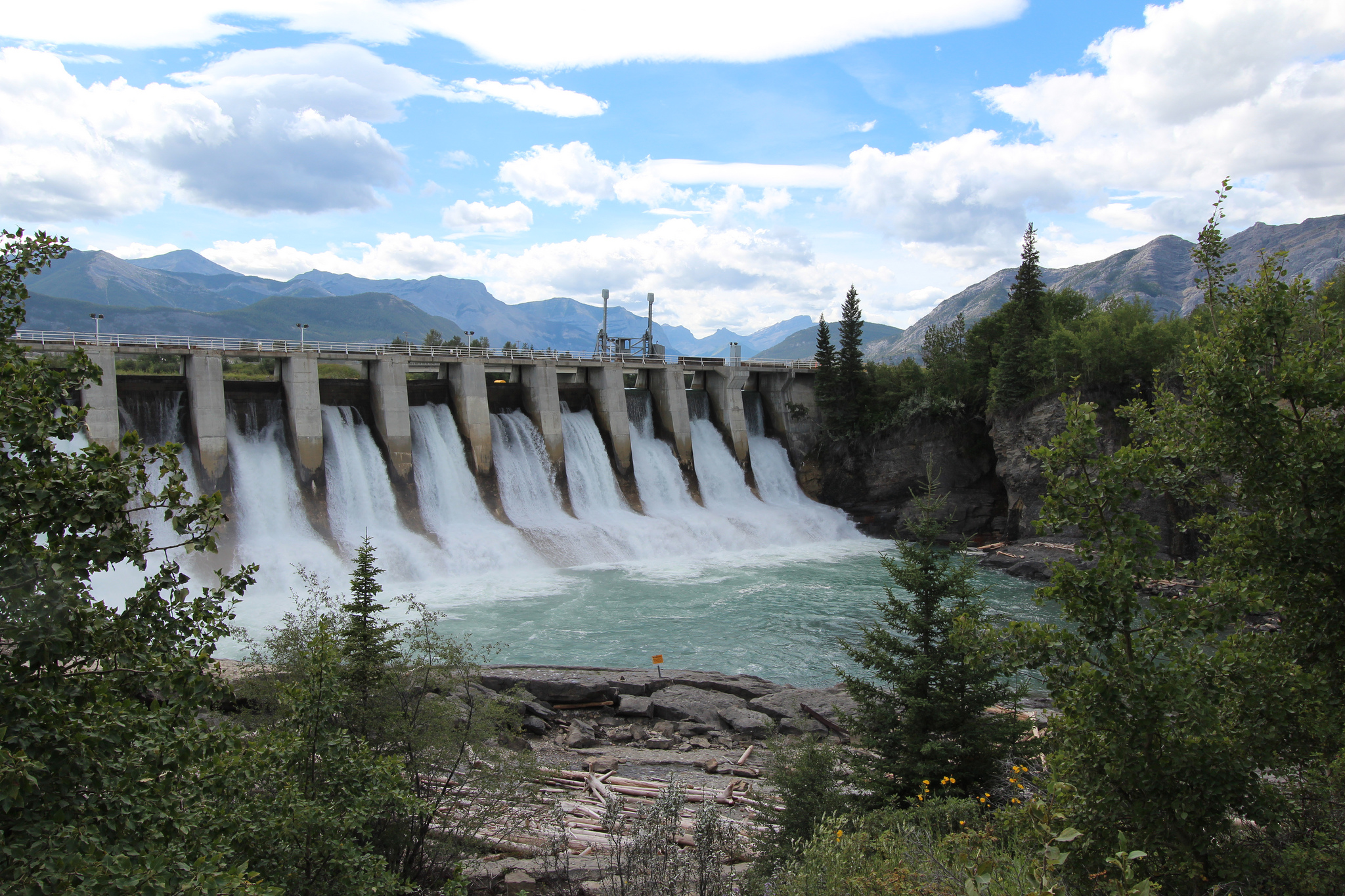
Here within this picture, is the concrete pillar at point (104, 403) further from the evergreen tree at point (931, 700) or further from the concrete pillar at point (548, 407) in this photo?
the evergreen tree at point (931, 700)

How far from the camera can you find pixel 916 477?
42.3 m

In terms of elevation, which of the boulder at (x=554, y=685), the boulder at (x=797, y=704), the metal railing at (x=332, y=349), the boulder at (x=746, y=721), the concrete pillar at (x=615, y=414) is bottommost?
Answer: the boulder at (x=746, y=721)

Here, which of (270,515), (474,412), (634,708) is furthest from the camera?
(474,412)

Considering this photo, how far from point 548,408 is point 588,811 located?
89.4 ft

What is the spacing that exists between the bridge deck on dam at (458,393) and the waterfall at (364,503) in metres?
0.60

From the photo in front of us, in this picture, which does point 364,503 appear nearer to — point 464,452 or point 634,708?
point 464,452

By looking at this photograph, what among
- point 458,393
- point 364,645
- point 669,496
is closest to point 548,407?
point 458,393

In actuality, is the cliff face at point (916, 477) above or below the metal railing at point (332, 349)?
below

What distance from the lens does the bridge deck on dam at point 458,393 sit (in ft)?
94.9

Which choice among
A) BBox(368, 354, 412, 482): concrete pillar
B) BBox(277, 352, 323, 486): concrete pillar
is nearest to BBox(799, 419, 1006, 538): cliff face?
BBox(368, 354, 412, 482): concrete pillar

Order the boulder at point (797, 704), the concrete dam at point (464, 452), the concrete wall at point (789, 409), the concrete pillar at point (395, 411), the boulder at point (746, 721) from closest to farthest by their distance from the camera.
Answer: the boulder at point (797, 704) < the boulder at point (746, 721) < the concrete dam at point (464, 452) < the concrete pillar at point (395, 411) < the concrete wall at point (789, 409)

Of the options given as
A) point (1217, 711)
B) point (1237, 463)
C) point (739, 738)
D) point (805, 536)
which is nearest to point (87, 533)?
point (1217, 711)

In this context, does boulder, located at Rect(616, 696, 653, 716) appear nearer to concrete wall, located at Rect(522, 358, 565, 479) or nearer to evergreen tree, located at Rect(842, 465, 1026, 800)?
evergreen tree, located at Rect(842, 465, 1026, 800)

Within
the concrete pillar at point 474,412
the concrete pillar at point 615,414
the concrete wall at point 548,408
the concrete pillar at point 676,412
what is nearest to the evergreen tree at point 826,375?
the concrete pillar at point 676,412
